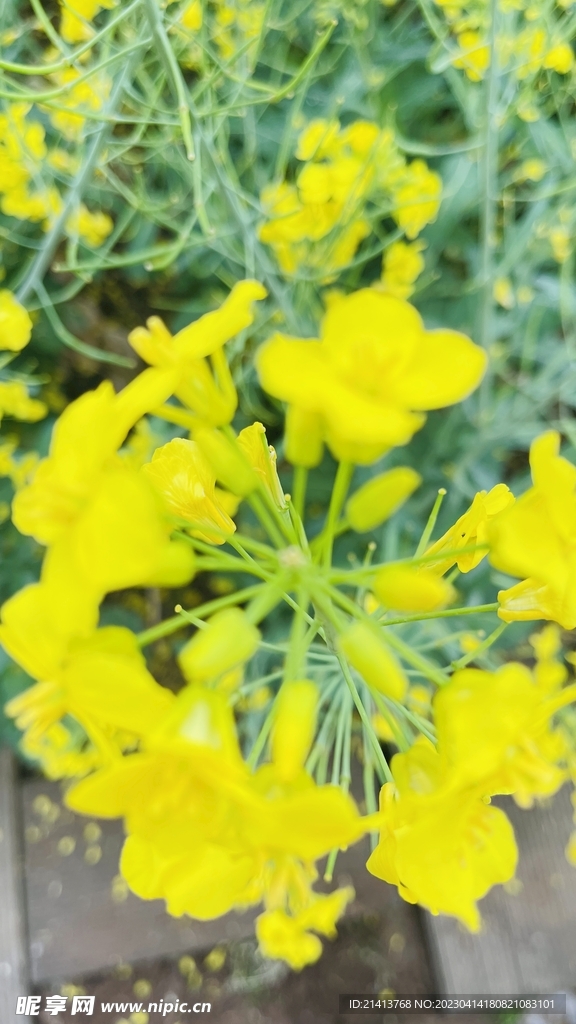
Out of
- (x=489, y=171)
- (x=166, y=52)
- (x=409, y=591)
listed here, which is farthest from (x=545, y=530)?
(x=489, y=171)

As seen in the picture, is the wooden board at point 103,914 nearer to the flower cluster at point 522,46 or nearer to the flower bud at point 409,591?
the flower bud at point 409,591

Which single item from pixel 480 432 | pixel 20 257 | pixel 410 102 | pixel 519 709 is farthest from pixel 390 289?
pixel 519 709

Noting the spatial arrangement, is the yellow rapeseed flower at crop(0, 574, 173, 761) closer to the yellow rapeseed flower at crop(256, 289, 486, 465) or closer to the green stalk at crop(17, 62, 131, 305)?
the yellow rapeseed flower at crop(256, 289, 486, 465)

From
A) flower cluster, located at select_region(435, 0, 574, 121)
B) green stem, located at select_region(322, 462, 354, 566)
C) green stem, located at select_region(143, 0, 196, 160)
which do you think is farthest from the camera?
flower cluster, located at select_region(435, 0, 574, 121)

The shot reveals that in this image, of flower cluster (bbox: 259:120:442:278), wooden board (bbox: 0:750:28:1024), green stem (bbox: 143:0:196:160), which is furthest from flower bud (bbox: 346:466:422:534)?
wooden board (bbox: 0:750:28:1024)

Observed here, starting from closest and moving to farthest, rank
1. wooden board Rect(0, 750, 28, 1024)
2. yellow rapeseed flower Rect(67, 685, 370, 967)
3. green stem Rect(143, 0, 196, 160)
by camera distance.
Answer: yellow rapeseed flower Rect(67, 685, 370, 967) < green stem Rect(143, 0, 196, 160) < wooden board Rect(0, 750, 28, 1024)

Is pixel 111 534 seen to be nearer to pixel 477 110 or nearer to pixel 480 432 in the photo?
pixel 480 432
